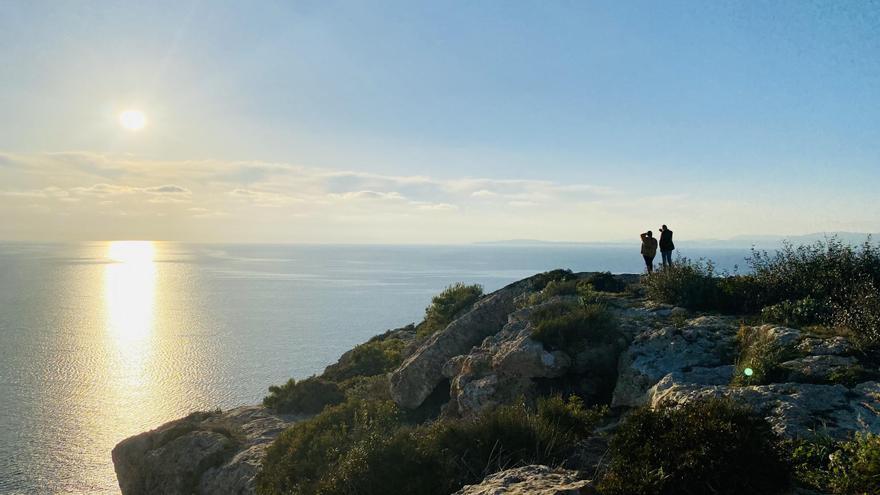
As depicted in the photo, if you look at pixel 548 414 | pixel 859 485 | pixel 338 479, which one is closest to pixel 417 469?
pixel 338 479

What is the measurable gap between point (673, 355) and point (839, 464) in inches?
250

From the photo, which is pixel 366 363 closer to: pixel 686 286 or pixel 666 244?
pixel 666 244

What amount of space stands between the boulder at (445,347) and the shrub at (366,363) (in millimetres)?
5185

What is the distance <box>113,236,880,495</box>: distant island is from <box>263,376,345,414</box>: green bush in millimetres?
66

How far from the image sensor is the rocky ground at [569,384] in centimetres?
850

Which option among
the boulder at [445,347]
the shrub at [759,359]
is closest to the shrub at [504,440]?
the shrub at [759,359]

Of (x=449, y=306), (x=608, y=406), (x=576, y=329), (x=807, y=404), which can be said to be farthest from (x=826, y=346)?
(x=449, y=306)

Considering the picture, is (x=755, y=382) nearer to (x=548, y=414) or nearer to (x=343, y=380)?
(x=548, y=414)

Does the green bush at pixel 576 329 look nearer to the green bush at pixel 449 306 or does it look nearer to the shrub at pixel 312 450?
the shrub at pixel 312 450

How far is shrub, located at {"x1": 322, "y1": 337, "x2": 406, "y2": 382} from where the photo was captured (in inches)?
1033

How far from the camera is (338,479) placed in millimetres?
10281

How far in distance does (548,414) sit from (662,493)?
199 inches

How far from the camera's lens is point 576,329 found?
603 inches

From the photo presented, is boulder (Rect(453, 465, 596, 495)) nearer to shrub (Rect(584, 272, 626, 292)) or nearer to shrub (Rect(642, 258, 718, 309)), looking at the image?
shrub (Rect(642, 258, 718, 309))
